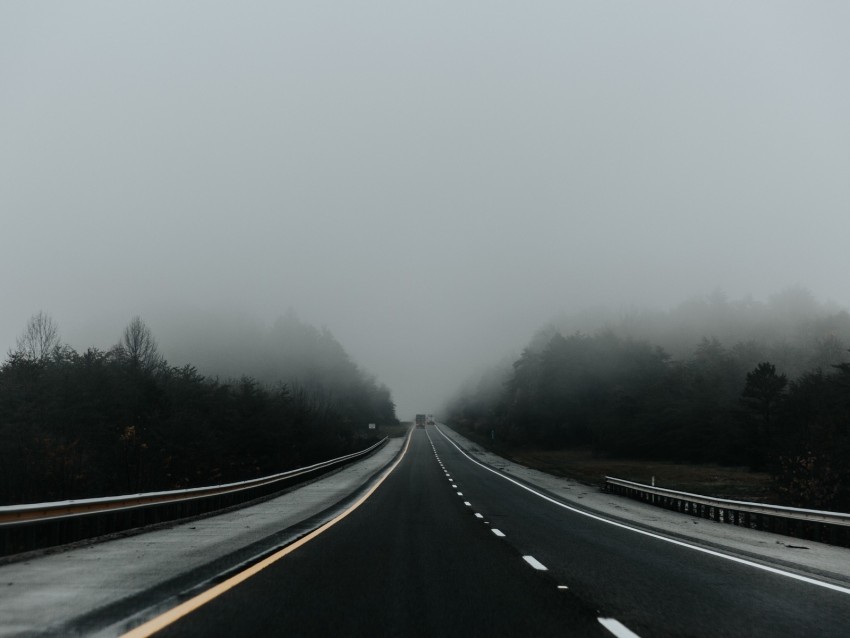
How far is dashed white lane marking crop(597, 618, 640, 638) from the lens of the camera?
6.44m

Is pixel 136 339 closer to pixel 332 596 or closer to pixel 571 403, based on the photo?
pixel 571 403

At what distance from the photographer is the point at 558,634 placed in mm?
6410

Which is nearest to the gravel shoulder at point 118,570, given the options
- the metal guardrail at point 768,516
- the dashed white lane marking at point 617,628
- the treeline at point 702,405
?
the dashed white lane marking at point 617,628

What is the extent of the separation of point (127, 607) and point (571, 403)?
91523 millimetres

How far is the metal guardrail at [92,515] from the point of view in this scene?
10617 mm

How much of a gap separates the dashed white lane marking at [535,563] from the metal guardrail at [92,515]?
7.00 metres

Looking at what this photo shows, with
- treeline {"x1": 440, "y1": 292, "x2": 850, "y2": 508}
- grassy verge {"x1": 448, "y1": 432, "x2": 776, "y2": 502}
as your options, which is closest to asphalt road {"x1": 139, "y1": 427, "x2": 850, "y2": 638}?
treeline {"x1": 440, "y1": 292, "x2": 850, "y2": 508}

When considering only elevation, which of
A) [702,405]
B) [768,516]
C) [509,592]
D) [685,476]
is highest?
[702,405]

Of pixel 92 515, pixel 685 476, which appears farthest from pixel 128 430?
pixel 92 515

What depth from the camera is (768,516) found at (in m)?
19.6

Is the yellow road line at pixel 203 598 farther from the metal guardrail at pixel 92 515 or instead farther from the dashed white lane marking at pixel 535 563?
the dashed white lane marking at pixel 535 563

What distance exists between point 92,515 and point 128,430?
53.0 metres

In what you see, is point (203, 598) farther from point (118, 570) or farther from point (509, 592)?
point (509, 592)

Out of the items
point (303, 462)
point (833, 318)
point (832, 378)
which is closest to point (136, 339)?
point (303, 462)
